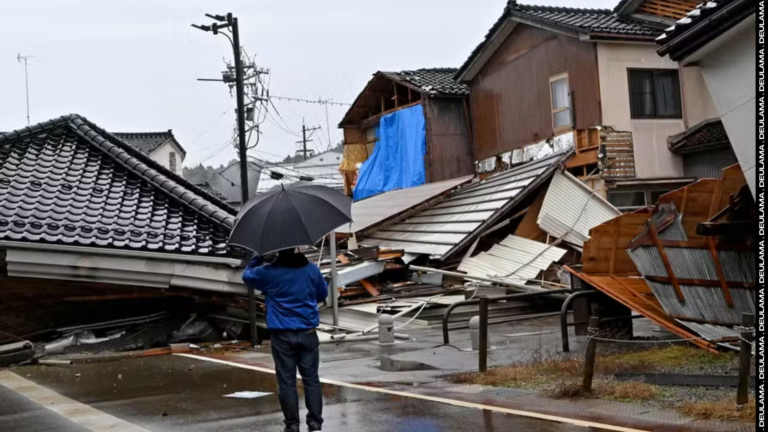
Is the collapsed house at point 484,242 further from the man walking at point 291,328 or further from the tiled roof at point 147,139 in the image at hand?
the tiled roof at point 147,139

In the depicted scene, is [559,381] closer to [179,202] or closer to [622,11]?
[179,202]

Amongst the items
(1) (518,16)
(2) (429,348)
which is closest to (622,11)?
(1) (518,16)

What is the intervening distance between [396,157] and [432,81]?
10.8ft

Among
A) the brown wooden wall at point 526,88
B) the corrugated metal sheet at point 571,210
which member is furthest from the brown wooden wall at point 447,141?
the corrugated metal sheet at point 571,210

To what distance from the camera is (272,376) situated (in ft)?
34.5

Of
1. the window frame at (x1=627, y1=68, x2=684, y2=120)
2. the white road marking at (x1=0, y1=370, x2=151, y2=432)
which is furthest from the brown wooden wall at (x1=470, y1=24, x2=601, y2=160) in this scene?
the white road marking at (x1=0, y1=370, x2=151, y2=432)

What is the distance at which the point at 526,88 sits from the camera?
86.8 feet

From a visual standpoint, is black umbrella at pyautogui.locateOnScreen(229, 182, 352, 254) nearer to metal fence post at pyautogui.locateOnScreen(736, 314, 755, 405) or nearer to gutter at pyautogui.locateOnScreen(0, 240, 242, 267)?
metal fence post at pyautogui.locateOnScreen(736, 314, 755, 405)

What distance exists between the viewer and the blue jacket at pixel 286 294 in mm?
6891

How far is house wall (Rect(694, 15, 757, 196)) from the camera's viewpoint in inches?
365

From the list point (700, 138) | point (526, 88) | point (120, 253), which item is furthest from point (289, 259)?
point (526, 88)

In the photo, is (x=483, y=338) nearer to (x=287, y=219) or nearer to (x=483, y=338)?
(x=483, y=338)

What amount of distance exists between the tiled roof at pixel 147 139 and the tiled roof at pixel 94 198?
1141 inches

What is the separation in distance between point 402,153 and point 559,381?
885 inches
